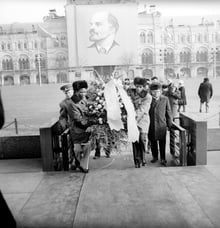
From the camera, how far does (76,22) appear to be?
18.3m

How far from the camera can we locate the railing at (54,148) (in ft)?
13.1

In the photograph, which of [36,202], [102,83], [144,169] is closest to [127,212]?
[36,202]

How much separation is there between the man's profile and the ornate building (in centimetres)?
150

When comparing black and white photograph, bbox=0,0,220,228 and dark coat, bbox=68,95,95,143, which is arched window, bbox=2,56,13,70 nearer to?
black and white photograph, bbox=0,0,220,228

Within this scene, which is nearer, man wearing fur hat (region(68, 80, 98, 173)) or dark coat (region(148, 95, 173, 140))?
man wearing fur hat (region(68, 80, 98, 173))

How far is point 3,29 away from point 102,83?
1118cm

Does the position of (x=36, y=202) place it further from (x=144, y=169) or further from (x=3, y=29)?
(x=3, y=29)

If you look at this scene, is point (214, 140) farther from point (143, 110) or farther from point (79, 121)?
point (79, 121)

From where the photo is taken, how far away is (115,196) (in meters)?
3.11

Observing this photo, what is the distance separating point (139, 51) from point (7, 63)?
7.27m

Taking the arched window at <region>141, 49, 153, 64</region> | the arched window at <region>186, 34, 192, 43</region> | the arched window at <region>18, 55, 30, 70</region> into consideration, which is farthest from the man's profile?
the arched window at <region>186, 34, 192, 43</region>

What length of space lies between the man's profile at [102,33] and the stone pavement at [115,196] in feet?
46.6

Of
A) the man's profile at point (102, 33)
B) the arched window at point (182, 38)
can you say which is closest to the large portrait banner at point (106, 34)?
the man's profile at point (102, 33)

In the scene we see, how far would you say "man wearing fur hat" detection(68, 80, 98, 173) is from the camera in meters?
3.91
